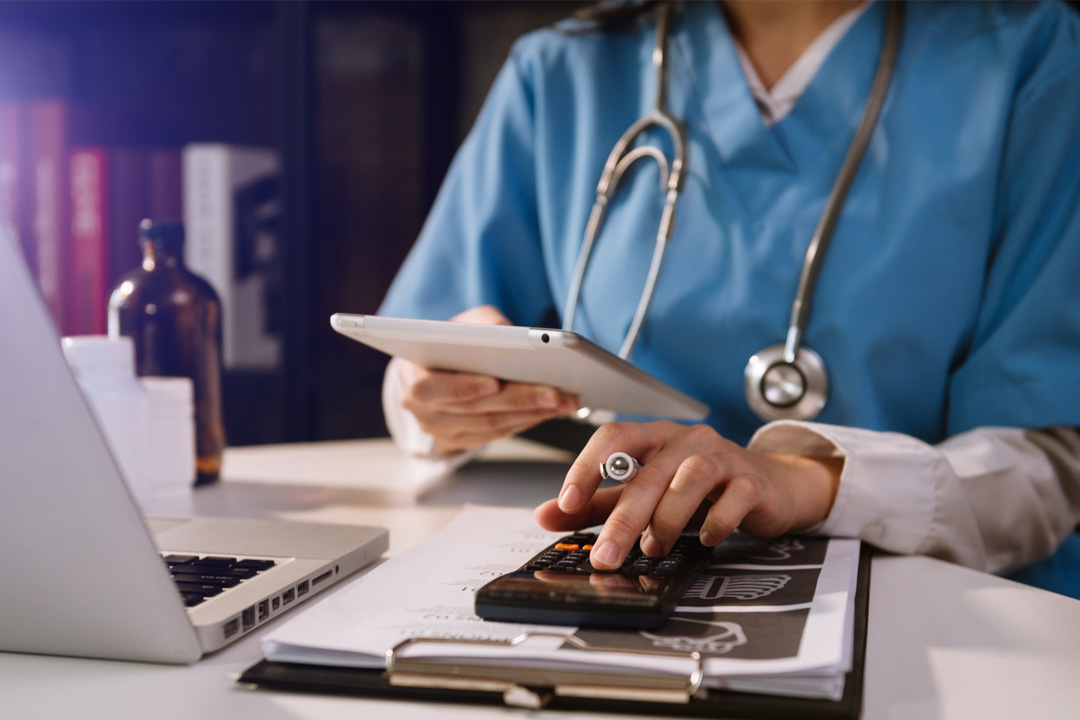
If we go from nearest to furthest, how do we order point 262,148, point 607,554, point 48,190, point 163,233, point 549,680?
point 549,680 → point 607,554 → point 163,233 → point 48,190 → point 262,148

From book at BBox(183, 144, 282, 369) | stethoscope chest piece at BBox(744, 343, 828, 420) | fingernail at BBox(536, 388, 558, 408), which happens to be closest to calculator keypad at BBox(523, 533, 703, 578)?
fingernail at BBox(536, 388, 558, 408)

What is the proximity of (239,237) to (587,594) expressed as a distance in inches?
49.3

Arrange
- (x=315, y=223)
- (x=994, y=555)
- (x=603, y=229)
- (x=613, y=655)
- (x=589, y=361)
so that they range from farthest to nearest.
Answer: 1. (x=315, y=223)
2. (x=603, y=229)
3. (x=994, y=555)
4. (x=589, y=361)
5. (x=613, y=655)

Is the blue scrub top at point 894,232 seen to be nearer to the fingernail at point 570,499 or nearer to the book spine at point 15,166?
the fingernail at point 570,499

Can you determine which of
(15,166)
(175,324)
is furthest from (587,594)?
(15,166)

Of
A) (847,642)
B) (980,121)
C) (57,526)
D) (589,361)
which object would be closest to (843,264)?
(980,121)

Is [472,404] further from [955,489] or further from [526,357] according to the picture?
[955,489]

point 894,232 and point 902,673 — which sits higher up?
point 894,232

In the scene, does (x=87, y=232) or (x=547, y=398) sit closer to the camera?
(x=547, y=398)

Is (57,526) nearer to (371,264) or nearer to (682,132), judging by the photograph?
(682,132)

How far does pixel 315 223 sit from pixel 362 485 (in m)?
0.82

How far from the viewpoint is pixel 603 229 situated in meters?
1.01

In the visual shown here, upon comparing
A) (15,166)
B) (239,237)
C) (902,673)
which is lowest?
(902,673)

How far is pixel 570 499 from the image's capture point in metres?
0.50
